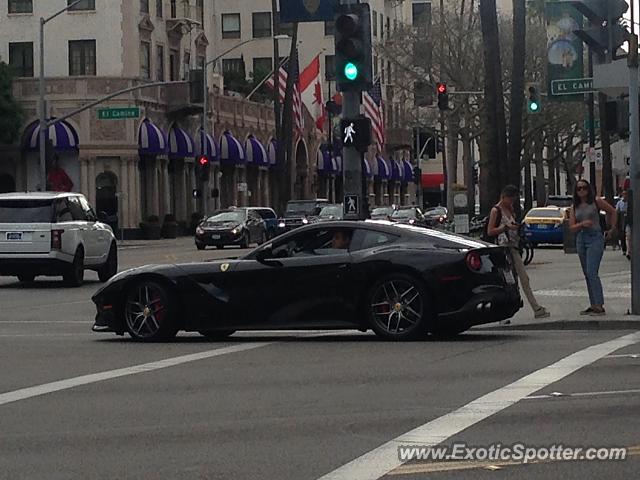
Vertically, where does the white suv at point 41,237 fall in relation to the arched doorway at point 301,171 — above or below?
below

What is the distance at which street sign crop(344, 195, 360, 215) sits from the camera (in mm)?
24484

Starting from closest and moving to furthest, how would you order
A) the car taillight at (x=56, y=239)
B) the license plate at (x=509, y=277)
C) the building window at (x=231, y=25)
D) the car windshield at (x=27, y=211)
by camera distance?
the license plate at (x=509, y=277)
the car taillight at (x=56, y=239)
the car windshield at (x=27, y=211)
the building window at (x=231, y=25)

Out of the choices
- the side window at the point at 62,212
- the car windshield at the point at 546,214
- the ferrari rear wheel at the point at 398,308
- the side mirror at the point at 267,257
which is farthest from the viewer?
the car windshield at the point at 546,214

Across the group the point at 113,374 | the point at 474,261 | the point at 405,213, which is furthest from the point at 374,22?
the point at 113,374

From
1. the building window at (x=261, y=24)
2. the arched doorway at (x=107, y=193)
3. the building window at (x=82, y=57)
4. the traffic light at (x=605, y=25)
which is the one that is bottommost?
the arched doorway at (x=107, y=193)

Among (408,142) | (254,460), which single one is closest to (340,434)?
(254,460)

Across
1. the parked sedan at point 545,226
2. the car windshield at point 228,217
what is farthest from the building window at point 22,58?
the parked sedan at point 545,226

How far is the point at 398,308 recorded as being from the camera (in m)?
17.1

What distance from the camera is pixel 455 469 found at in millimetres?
8797

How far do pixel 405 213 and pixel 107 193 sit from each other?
2053cm

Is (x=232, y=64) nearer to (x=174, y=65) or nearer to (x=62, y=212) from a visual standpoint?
(x=174, y=65)

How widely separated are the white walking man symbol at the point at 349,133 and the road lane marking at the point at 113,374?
6442 millimetres

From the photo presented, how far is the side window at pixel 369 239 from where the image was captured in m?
17.5

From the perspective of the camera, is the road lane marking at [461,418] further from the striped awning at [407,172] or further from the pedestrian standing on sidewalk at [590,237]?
the striped awning at [407,172]
